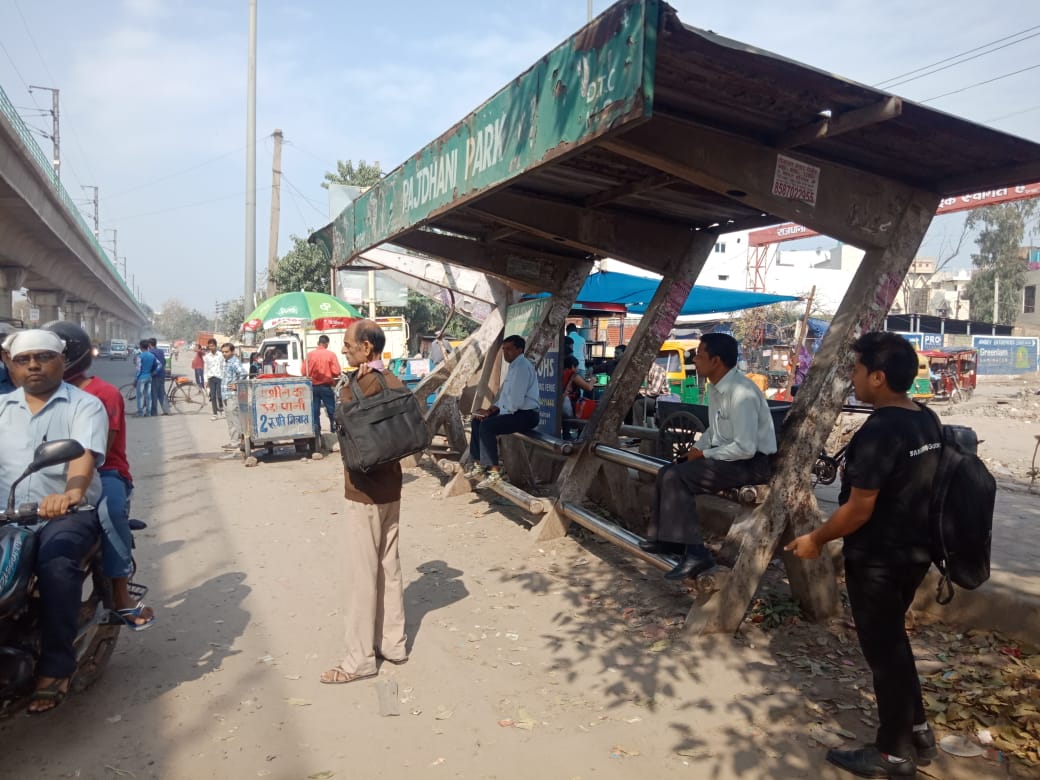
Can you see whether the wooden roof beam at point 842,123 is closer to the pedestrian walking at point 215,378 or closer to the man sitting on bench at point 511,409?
the man sitting on bench at point 511,409

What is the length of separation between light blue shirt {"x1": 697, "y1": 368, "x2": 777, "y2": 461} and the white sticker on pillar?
3.65 ft

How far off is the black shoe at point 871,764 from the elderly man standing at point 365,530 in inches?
91.1

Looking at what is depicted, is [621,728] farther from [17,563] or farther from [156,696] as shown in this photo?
[17,563]

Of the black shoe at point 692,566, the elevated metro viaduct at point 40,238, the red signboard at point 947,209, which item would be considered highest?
the red signboard at point 947,209

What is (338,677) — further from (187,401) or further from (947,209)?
(947,209)

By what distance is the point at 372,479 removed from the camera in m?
3.78

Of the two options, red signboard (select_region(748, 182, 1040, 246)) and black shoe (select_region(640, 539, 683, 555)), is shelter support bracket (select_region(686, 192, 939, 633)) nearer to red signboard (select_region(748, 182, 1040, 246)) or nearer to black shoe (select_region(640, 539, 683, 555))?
black shoe (select_region(640, 539, 683, 555))

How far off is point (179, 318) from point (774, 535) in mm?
187753

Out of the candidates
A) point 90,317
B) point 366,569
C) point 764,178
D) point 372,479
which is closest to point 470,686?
point 366,569

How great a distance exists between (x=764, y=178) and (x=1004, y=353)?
37.6m

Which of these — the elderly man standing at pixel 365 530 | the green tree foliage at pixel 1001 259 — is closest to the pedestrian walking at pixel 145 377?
the elderly man standing at pixel 365 530

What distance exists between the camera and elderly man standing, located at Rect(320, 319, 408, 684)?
379 centimetres

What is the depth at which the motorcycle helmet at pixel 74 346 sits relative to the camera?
3.67 m

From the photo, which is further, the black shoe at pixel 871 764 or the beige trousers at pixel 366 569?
the beige trousers at pixel 366 569
